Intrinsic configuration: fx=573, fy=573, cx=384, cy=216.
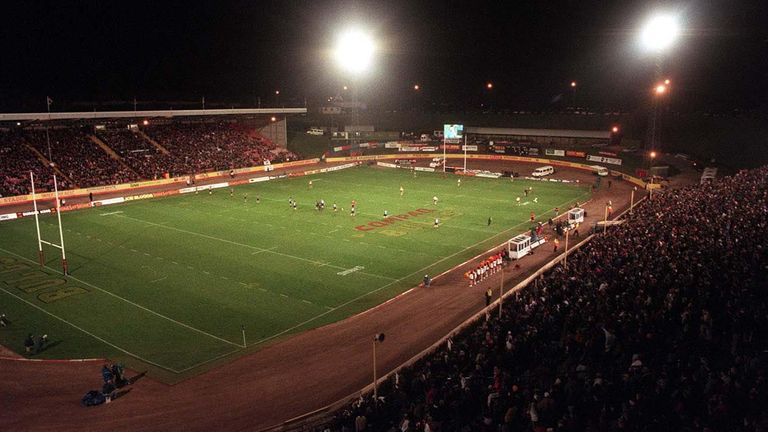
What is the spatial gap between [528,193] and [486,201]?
708 cm

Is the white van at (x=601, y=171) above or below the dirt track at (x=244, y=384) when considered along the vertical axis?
above

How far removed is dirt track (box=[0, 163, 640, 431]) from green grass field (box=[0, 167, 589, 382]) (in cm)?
150

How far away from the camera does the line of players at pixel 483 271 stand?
34.3m

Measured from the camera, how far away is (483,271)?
35.2 metres

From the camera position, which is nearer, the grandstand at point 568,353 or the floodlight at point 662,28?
the grandstand at point 568,353

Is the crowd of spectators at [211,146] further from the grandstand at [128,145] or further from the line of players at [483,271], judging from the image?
the line of players at [483,271]

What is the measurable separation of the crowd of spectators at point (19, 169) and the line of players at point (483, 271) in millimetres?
51001

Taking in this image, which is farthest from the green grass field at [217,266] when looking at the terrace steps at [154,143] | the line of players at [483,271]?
the terrace steps at [154,143]

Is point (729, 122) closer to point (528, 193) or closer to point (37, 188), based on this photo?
point (528, 193)

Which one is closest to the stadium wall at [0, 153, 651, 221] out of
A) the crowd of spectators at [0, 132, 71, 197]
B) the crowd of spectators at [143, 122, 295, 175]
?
the crowd of spectators at [0, 132, 71, 197]

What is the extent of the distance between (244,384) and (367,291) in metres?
12.1

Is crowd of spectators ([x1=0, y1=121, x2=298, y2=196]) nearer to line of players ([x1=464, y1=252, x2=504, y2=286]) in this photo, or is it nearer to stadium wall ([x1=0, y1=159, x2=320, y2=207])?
stadium wall ([x1=0, y1=159, x2=320, y2=207])

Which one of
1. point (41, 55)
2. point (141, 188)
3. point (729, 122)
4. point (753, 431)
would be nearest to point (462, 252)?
point (753, 431)

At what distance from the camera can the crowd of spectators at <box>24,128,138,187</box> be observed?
6762 cm
